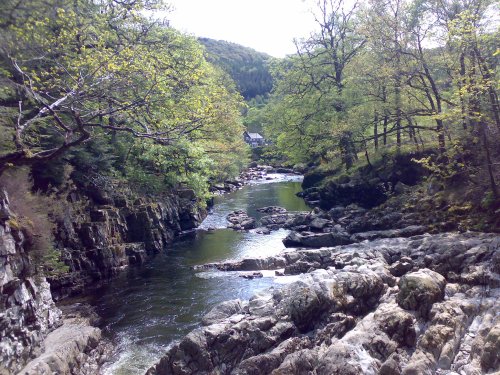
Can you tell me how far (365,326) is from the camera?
10227 millimetres

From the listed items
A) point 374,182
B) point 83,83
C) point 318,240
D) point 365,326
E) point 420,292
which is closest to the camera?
point 365,326

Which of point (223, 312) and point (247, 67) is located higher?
point (247, 67)

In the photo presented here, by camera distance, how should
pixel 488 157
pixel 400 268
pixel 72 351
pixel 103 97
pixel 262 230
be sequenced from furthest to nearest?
1. pixel 262 230
2. pixel 488 157
3. pixel 400 268
4. pixel 103 97
5. pixel 72 351

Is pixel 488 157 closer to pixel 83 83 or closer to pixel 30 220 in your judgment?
pixel 83 83

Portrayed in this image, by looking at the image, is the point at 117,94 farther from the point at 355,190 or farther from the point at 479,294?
the point at 355,190

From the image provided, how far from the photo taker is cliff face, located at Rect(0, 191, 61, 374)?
10273 millimetres

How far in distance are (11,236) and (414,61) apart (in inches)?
866

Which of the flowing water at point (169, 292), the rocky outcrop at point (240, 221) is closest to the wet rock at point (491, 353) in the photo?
the flowing water at point (169, 292)

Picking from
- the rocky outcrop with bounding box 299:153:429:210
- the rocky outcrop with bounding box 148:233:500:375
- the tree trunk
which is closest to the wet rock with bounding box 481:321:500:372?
the rocky outcrop with bounding box 148:233:500:375

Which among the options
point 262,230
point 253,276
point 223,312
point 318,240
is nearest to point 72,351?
point 223,312

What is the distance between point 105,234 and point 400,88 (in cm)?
1820

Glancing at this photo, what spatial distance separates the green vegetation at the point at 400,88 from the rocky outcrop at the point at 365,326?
6.13 m

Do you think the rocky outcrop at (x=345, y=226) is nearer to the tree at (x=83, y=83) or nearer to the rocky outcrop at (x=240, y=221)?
the rocky outcrop at (x=240, y=221)

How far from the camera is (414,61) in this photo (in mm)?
23016
